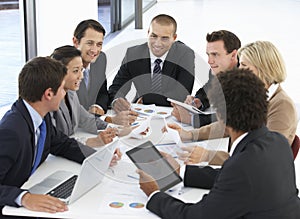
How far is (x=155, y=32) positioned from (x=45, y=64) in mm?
1553

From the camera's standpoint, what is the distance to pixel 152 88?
4.09m

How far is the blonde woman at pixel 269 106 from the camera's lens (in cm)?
286

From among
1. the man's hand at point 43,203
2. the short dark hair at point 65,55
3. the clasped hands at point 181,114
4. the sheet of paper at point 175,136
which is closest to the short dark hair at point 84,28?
the short dark hair at point 65,55

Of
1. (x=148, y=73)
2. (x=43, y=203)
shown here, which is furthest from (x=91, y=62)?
(x=43, y=203)

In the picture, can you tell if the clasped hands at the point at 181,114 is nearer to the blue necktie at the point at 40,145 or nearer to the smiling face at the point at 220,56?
the smiling face at the point at 220,56

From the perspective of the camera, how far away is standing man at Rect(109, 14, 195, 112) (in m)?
4.03

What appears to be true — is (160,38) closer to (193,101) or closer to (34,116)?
(193,101)

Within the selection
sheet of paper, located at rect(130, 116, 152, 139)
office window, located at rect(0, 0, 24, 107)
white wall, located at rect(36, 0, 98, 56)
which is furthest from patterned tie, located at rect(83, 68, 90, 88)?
office window, located at rect(0, 0, 24, 107)

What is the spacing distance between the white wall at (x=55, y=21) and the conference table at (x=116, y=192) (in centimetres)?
266

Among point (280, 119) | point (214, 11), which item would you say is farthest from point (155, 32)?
point (214, 11)

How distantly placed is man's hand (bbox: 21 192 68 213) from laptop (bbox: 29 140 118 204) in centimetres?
6

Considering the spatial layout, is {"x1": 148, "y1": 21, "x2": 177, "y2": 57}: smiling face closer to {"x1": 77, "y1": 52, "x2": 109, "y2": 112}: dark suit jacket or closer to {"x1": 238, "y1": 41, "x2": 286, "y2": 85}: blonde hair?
{"x1": 77, "y1": 52, "x2": 109, "y2": 112}: dark suit jacket

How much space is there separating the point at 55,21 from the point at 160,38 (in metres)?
1.92

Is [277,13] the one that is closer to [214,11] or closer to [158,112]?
[214,11]
